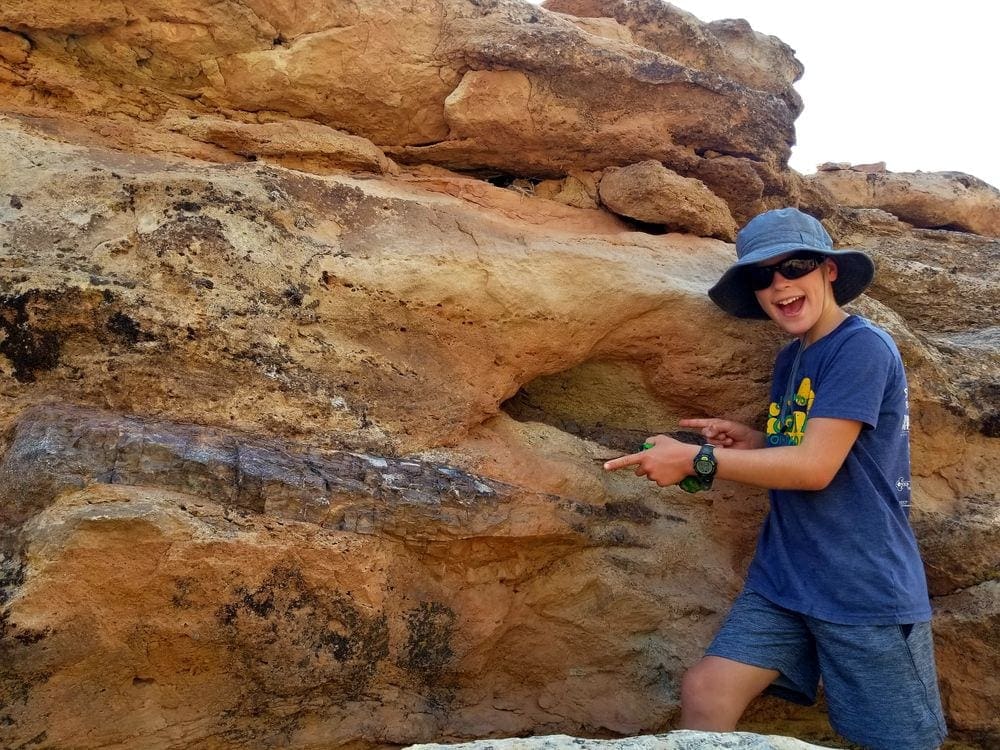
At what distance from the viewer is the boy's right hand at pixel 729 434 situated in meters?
2.63

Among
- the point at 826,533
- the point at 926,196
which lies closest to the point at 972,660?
the point at 826,533

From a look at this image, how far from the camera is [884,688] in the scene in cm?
202

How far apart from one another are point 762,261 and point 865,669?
1211mm

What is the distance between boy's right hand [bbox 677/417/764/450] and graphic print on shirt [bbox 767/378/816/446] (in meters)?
0.10

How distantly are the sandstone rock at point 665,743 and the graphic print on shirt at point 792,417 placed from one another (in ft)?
3.27

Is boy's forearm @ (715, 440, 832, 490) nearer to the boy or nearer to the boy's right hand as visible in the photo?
the boy

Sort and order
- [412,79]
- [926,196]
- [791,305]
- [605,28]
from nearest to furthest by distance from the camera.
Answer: [791,305] → [412,79] → [605,28] → [926,196]

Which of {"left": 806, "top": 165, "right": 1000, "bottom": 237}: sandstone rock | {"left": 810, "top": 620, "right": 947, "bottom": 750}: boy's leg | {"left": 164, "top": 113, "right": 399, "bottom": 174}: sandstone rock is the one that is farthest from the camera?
{"left": 806, "top": 165, "right": 1000, "bottom": 237}: sandstone rock

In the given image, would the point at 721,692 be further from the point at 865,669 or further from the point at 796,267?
the point at 796,267

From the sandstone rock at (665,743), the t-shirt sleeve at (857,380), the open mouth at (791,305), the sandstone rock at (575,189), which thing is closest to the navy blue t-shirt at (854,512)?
the t-shirt sleeve at (857,380)

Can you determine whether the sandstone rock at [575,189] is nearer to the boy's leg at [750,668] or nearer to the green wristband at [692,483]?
the green wristband at [692,483]

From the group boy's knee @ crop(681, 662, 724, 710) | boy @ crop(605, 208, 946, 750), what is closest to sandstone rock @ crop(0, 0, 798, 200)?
boy @ crop(605, 208, 946, 750)

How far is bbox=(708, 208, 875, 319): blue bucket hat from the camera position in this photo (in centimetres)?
231

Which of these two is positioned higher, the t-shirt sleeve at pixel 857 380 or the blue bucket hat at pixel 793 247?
the blue bucket hat at pixel 793 247
